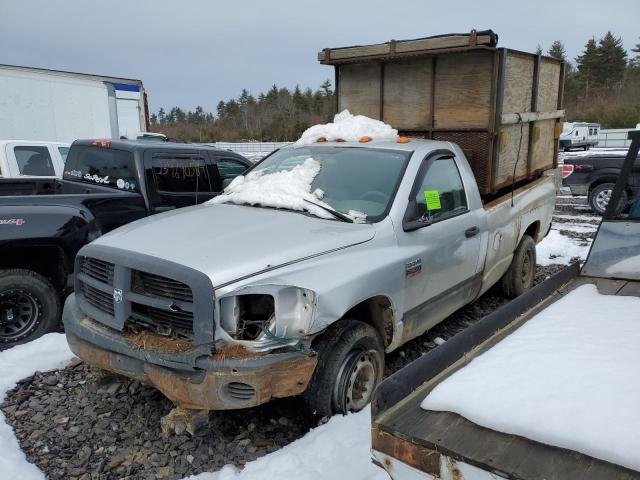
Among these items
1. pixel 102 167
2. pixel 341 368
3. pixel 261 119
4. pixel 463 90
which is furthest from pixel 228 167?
pixel 261 119

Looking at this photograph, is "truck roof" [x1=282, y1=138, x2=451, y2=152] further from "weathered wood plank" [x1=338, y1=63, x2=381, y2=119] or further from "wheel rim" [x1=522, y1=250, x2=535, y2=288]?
"wheel rim" [x1=522, y1=250, x2=535, y2=288]

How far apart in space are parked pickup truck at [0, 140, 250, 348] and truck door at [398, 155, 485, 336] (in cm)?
274

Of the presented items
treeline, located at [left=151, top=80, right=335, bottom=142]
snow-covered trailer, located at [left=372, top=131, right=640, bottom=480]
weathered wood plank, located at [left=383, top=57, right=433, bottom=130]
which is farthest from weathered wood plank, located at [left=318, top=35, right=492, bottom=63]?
treeline, located at [left=151, top=80, right=335, bottom=142]

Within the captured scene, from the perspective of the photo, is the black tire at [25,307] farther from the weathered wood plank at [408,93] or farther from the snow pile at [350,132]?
the weathered wood plank at [408,93]

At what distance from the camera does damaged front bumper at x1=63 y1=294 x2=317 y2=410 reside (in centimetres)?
274

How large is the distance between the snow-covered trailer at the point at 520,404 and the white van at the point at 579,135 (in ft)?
124

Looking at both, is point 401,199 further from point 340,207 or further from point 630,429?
point 630,429

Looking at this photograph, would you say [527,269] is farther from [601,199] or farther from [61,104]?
[61,104]

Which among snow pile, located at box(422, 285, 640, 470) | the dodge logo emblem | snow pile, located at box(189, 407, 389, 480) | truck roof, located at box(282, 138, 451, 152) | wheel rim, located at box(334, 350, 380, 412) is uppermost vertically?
truck roof, located at box(282, 138, 451, 152)

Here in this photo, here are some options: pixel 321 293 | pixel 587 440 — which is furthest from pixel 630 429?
pixel 321 293

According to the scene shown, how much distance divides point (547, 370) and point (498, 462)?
68 cm

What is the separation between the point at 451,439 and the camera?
75.9 inches

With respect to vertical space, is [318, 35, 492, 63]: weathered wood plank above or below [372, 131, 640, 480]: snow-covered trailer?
above

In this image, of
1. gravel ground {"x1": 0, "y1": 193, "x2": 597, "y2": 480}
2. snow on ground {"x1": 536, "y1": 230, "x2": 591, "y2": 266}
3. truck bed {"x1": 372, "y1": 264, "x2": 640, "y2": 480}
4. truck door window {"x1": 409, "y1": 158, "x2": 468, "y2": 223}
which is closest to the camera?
truck bed {"x1": 372, "y1": 264, "x2": 640, "y2": 480}
